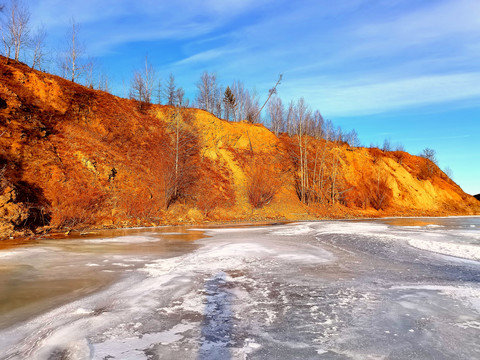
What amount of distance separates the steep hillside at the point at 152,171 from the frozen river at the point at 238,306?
384 inches

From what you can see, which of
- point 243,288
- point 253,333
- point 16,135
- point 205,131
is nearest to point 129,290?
point 243,288

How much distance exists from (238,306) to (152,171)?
22539mm

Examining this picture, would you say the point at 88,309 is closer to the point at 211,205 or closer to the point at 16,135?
the point at 16,135

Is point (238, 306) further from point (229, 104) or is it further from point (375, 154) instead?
point (229, 104)

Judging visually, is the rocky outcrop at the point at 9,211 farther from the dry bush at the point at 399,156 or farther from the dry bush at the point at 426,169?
the dry bush at the point at 426,169

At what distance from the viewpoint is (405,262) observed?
8203mm

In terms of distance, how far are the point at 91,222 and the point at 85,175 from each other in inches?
163

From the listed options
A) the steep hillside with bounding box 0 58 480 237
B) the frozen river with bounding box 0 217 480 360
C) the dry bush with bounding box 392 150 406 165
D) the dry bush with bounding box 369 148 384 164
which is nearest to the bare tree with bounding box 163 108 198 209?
the steep hillside with bounding box 0 58 480 237

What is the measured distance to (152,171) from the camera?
25.8 m

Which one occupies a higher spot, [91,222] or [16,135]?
[16,135]

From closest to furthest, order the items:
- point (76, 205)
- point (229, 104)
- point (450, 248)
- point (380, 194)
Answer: point (450, 248), point (76, 205), point (380, 194), point (229, 104)

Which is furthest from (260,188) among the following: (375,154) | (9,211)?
(375,154)

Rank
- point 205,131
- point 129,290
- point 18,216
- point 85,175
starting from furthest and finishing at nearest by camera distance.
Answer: point 205,131 < point 85,175 < point 18,216 < point 129,290

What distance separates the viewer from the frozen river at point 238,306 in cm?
334
